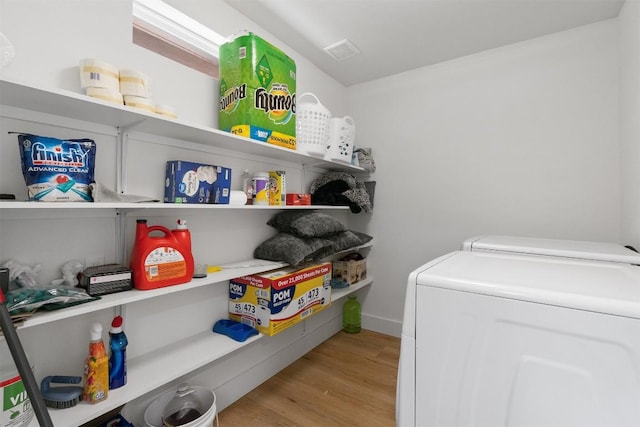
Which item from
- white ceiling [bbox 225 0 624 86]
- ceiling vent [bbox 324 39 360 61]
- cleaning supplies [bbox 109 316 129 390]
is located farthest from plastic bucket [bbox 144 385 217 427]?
ceiling vent [bbox 324 39 360 61]

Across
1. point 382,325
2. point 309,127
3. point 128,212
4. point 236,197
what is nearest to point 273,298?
point 236,197

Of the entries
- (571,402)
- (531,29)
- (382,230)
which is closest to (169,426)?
(571,402)

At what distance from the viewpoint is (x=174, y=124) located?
1193 millimetres

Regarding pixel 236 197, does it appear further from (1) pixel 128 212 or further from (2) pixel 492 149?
(2) pixel 492 149

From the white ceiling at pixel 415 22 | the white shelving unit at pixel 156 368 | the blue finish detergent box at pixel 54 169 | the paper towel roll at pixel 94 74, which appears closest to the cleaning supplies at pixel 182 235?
the white shelving unit at pixel 156 368

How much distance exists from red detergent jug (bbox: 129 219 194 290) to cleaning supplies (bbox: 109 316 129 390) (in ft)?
0.57

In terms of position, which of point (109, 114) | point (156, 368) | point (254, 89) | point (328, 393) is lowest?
point (328, 393)

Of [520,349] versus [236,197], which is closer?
[520,349]

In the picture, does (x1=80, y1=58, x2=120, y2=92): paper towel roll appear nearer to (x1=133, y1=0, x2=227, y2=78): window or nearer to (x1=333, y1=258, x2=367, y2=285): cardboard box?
(x1=133, y1=0, x2=227, y2=78): window

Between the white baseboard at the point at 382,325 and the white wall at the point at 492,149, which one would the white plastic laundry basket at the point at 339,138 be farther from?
the white baseboard at the point at 382,325

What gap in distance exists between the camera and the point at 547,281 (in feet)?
2.55

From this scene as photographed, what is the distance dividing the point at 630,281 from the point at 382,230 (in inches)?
75.5

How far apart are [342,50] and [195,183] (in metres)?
1.56

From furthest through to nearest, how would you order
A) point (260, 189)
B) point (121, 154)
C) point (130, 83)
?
point (260, 189) < point (121, 154) < point (130, 83)
